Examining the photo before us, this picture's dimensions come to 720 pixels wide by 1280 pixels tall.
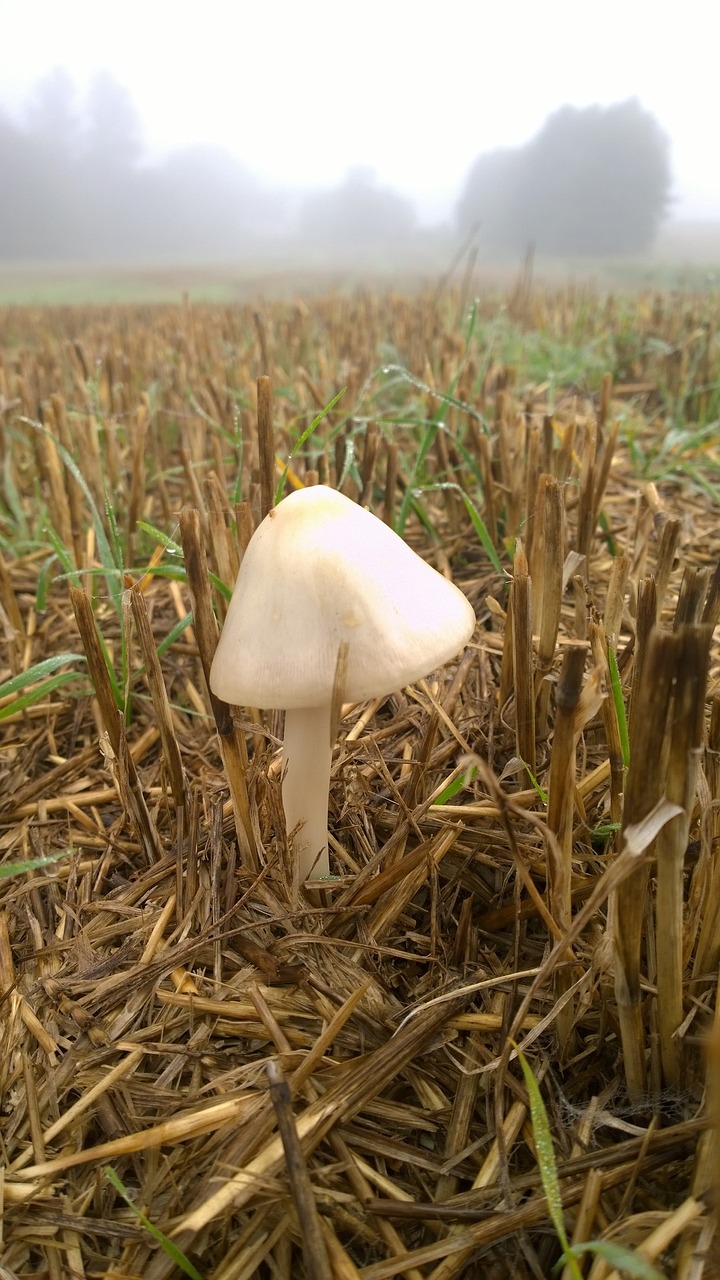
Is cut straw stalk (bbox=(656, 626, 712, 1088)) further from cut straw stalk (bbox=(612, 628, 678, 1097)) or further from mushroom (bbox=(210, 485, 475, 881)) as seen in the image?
mushroom (bbox=(210, 485, 475, 881))

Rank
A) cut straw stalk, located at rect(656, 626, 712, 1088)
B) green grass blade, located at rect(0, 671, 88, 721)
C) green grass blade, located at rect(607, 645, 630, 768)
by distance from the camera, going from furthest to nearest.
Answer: green grass blade, located at rect(0, 671, 88, 721)
green grass blade, located at rect(607, 645, 630, 768)
cut straw stalk, located at rect(656, 626, 712, 1088)

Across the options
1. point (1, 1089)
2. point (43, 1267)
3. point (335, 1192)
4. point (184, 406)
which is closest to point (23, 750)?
point (1, 1089)

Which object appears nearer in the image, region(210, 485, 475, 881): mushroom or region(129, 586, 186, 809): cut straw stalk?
region(210, 485, 475, 881): mushroom

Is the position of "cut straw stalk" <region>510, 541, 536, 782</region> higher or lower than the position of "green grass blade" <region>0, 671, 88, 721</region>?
higher

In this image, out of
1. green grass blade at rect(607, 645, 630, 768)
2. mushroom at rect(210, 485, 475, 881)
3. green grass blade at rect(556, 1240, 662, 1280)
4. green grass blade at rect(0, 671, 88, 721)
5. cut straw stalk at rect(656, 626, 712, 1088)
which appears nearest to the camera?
green grass blade at rect(556, 1240, 662, 1280)

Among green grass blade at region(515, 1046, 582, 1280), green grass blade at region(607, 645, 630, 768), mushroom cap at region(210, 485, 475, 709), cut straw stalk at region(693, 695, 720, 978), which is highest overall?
mushroom cap at region(210, 485, 475, 709)

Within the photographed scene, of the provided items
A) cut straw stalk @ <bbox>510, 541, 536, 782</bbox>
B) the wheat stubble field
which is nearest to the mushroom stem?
the wheat stubble field

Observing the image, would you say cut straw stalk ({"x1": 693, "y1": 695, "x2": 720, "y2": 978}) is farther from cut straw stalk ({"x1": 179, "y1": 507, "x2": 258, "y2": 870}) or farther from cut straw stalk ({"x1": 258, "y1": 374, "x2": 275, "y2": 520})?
cut straw stalk ({"x1": 258, "y1": 374, "x2": 275, "y2": 520})
